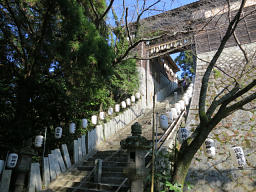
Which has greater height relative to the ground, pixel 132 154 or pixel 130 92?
pixel 130 92

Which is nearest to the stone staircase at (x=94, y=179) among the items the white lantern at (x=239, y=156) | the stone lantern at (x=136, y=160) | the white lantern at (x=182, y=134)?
the stone lantern at (x=136, y=160)

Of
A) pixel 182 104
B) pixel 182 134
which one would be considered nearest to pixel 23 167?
pixel 182 134

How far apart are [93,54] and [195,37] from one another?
9.44 m

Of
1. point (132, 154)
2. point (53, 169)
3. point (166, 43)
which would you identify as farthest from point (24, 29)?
point (166, 43)

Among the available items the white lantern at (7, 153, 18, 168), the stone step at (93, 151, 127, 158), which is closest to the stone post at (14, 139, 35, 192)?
the white lantern at (7, 153, 18, 168)

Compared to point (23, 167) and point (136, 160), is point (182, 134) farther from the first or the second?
point (23, 167)

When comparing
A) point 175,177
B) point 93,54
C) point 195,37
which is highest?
point 195,37

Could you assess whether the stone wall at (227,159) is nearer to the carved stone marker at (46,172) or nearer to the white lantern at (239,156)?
the white lantern at (239,156)

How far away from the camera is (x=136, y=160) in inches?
133

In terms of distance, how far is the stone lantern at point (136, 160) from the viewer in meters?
3.31

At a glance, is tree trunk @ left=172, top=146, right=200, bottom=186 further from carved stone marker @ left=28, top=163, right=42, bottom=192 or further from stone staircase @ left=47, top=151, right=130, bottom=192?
carved stone marker @ left=28, top=163, right=42, bottom=192

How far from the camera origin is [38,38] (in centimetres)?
495

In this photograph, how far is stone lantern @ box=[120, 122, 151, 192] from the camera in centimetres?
331

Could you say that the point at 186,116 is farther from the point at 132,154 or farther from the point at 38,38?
the point at 38,38
